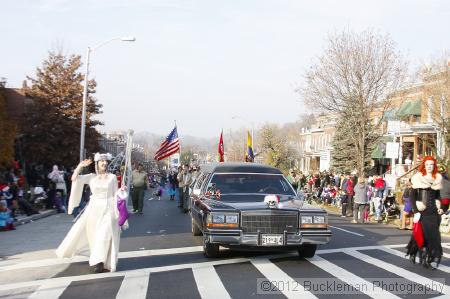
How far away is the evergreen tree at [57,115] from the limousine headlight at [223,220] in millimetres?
27785

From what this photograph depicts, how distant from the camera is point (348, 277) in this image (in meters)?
8.65

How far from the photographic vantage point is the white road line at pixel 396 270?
8367 mm

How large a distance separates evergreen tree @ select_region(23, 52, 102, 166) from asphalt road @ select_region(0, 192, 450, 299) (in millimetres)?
23535

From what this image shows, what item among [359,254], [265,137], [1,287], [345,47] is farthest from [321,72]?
[265,137]

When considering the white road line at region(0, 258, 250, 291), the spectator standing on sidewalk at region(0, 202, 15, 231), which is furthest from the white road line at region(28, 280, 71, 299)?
the spectator standing on sidewalk at region(0, 202, 15, 231)

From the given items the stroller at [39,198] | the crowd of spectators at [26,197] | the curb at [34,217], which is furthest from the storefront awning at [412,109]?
the curb at [34,217]

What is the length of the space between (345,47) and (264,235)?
2259 centimetres

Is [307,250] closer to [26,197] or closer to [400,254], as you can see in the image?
[400,254]

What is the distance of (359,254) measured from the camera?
36.4ft

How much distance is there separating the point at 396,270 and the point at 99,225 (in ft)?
16.5

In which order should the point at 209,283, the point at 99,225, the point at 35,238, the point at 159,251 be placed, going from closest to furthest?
1. the point at 209,283
2. the point at 99,225
3. the point at 159,251
4. the point at 35,238

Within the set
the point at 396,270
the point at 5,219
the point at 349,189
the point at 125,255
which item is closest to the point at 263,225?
the point at 396,270

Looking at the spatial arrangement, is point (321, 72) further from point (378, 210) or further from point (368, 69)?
point (378, 210)

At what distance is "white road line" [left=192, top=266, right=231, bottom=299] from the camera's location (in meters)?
7.40
